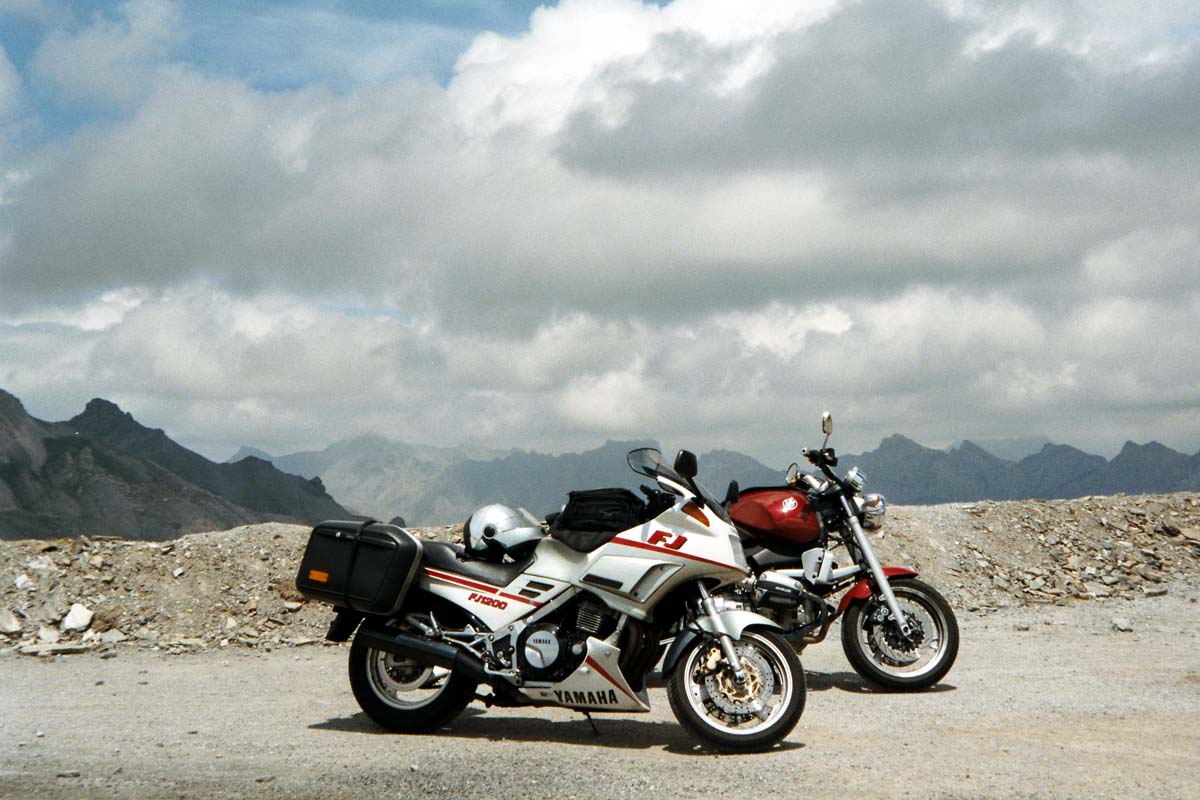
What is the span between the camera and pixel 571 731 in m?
7.17

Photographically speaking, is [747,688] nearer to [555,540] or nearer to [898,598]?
[555,540]

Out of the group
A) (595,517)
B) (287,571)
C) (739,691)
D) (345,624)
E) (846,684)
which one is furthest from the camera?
(287,571)

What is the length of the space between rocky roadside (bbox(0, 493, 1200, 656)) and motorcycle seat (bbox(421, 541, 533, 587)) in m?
5.75

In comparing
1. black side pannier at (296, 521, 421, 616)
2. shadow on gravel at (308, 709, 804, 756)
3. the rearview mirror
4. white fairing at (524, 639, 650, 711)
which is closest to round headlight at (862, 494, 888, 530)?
shadow on gravel at (308, 709, 804, 756)

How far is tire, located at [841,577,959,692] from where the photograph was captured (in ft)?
27.8

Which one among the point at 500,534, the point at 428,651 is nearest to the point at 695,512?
the point at 500,534

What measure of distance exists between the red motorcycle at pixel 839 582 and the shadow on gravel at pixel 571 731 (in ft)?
6.00

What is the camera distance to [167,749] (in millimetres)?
6703

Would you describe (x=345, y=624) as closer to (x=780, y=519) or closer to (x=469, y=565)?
(x=469, y=565)

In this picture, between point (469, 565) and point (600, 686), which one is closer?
point (600, 686)

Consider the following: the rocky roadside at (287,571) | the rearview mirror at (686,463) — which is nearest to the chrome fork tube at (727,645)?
the rearview mirror at (686,463)

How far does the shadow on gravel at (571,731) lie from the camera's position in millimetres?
6621

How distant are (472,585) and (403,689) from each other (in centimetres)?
89

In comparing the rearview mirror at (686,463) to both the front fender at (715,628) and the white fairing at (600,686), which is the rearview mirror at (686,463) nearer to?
the front fender at (715,628)
